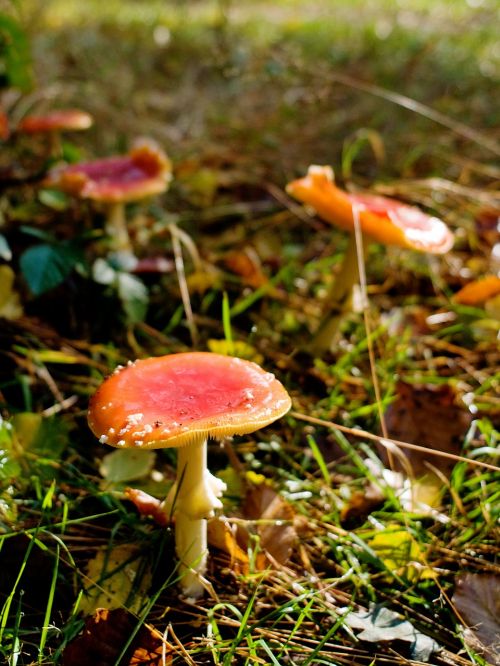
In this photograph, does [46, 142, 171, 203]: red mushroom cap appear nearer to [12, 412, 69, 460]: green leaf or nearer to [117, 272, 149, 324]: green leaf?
[117, 272, 149, 324]: green leaf

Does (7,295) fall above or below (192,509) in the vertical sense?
above

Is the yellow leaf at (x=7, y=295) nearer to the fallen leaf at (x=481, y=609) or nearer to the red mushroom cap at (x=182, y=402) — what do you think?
the red mushroom cap at (x=182, y=402)

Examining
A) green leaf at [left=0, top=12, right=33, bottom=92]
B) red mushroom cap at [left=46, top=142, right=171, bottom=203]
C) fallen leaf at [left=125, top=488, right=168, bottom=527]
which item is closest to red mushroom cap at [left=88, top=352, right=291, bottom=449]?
fallen leaf at [left=125, top=488, right=168, bottom=527]

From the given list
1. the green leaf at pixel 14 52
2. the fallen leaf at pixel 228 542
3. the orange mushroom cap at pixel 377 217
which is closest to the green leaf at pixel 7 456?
the fallen leaf at pixel 228 542

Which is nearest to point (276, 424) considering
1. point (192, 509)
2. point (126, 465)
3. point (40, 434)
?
point (126, 465)

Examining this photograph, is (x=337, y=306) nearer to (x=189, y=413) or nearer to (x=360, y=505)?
(x=360, y=505)

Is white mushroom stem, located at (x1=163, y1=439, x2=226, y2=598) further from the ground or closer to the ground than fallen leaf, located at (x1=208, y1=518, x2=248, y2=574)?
further from the ground
